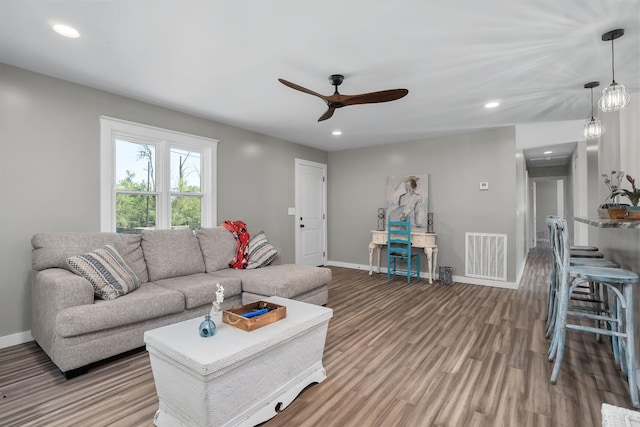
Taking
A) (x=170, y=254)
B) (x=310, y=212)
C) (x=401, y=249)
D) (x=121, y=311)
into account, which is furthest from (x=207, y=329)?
(x=310, y=212)

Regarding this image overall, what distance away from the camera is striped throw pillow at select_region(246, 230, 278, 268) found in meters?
3.83

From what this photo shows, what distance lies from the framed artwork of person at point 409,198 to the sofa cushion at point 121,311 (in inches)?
158

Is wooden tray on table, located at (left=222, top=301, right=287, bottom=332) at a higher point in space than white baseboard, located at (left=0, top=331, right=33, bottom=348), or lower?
higher

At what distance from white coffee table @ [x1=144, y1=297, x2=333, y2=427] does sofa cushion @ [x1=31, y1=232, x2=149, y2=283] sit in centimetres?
151

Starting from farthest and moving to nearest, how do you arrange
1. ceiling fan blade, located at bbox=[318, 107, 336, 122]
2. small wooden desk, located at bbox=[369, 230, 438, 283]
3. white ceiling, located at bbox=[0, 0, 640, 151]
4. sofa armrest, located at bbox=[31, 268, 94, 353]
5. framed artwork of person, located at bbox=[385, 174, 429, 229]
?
framed artwork of person, located at bbox=[385, 174, 429, 229]
small wooden desk, located at bbox=[369, 230, 438, 283]
ceiling fan blade, located at bbox=[318, 107, 336, 122]
sofa armrest, located at bbox=[31, 268, 94, 353]
white ceiling, located at bbox=[0, 0, 640, 151]

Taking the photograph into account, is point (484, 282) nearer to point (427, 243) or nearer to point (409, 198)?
point (427, 243)

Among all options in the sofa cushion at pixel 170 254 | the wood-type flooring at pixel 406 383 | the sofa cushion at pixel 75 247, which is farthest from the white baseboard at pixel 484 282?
the sofa cushion at pixel 75 247

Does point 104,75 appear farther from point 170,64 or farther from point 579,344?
point 579,344

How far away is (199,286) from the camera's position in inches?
115

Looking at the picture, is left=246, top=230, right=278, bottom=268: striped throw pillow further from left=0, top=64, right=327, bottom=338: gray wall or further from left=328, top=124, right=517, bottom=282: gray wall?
left=328, top=124, right=517, bottom=282: gray wall

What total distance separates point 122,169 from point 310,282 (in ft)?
8.13

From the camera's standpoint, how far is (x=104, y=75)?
291 cm

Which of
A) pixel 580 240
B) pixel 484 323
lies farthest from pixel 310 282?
pixel 580 240

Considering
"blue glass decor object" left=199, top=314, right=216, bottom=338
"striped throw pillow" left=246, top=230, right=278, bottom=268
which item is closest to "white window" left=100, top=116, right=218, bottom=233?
"striped throw pillow" left=246, top=230, right=278, bottom=268
